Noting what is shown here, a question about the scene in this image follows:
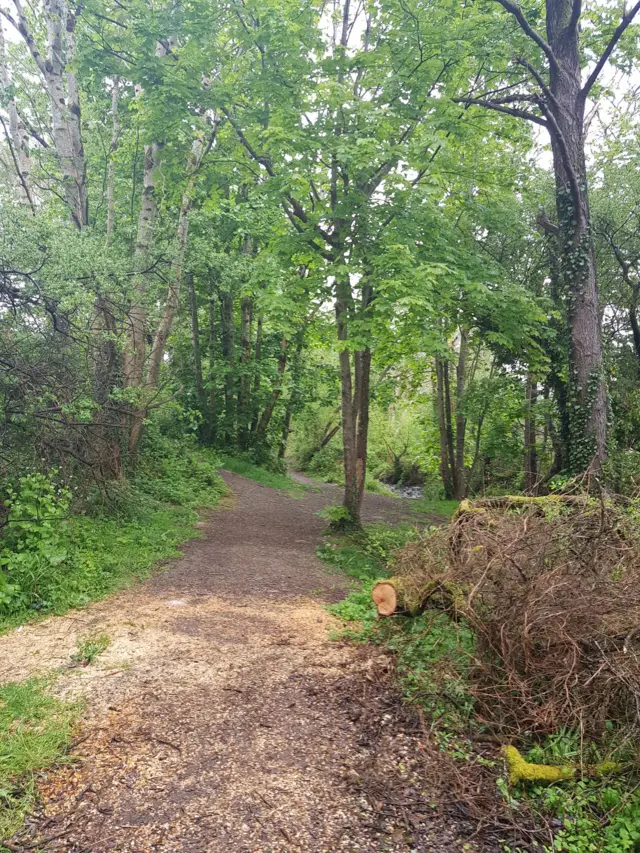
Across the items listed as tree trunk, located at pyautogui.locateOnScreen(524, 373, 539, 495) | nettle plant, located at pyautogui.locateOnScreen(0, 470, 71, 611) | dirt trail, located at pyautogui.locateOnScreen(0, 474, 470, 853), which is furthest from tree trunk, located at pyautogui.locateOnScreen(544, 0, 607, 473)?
nettle plant, located at pyautogui.locateOnScreen(0, 470, 71, 611)

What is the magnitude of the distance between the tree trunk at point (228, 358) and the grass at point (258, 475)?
100cm

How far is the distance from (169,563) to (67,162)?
748 centimetres

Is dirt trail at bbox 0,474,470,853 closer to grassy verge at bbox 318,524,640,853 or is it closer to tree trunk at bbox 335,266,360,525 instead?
grassy verge at bbox 318,524,640,853

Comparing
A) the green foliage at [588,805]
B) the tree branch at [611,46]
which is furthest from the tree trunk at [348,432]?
the green foliage at [588,805]

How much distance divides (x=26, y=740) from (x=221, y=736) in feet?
3.95

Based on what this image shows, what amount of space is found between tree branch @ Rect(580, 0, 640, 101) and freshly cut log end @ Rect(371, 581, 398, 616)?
8.41 m

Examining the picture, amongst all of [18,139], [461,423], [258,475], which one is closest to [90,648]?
[18,139]

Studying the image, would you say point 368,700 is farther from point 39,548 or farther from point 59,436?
point 59,436

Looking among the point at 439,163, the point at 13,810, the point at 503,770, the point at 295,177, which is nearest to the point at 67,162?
the point at 295,177

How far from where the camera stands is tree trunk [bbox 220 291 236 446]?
652 inches

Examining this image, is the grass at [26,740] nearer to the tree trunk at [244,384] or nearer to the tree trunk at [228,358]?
the tree trunk at [228,358]

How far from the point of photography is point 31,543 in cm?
604

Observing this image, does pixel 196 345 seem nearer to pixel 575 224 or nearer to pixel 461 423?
pixel 461 423

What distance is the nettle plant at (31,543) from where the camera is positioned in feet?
18.4
